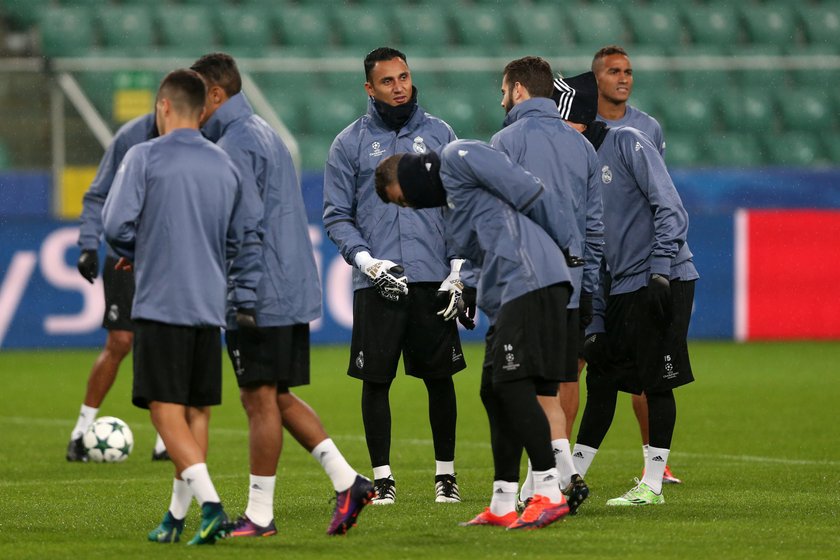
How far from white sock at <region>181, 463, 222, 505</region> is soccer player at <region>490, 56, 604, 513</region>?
167cm

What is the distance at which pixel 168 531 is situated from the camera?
640cm

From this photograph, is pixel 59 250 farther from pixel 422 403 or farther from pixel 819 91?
pixel 819 91

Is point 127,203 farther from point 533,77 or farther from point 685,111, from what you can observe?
point 685,111

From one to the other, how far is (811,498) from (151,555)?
3.46m

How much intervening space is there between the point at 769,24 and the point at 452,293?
15.3 m

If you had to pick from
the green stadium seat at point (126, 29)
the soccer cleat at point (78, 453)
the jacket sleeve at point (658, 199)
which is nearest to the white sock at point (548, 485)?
the jacket sleeve at point (658, 199)

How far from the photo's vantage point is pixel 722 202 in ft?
60.5

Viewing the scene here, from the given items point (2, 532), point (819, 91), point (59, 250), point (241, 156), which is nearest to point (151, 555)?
point (2, 532)

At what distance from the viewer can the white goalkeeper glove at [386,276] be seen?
24.9ft

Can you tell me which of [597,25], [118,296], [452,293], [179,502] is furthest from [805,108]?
[179,502]

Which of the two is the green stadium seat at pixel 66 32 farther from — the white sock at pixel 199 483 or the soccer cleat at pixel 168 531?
the white sock at pixel 199 483

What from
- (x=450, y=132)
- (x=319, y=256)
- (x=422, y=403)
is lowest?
(x=422, y=403)

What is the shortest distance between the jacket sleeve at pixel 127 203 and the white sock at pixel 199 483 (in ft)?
3.17

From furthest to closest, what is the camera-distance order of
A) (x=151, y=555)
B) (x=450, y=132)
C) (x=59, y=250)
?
(x=59, y=250) < (x=450, y=132) < (x=151, y=555)
